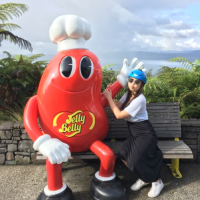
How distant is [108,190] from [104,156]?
408mm

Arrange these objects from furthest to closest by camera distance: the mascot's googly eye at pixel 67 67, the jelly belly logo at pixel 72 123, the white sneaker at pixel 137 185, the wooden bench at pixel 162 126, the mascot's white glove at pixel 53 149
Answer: the wooden bench at pixel 162 126
the white sneaker at pixel 137 185
the jelly belly logo at pixel 72 123
the mascot's googly eye at pixel 67 67
the mascot's white glove at pixel 53 149

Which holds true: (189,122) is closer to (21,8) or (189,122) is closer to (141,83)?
(141,83)

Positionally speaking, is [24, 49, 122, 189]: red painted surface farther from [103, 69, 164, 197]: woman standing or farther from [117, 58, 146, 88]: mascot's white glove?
[117, 58, 146, 88]: mascot's white glove

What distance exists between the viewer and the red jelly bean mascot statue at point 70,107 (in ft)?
7.33

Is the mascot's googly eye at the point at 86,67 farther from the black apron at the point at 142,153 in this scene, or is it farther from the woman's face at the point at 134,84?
the black apron at the point at 142,153

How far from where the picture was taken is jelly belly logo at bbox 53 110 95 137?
7.57 feet

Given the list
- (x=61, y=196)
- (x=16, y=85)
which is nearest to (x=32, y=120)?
(x=61, y=196)

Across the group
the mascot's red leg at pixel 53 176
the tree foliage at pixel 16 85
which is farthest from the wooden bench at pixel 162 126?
the tree foliage at pixel 16 85

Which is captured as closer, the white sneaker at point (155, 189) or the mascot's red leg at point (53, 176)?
the mascot's red leg at point (53, 176)

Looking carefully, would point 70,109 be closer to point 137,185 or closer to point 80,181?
point 80,181

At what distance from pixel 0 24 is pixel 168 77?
638cm

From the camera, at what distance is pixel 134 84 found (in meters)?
2.54

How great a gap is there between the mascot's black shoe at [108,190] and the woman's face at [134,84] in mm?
1144

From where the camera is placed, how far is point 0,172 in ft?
10.5
